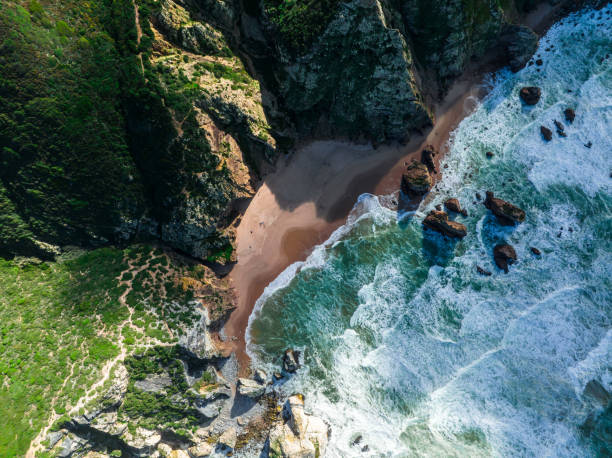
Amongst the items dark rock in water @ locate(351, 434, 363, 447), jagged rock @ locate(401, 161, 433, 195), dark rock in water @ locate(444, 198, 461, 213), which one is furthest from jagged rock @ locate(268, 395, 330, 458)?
dark rock in water @ locate(444, 198, 461, 213)

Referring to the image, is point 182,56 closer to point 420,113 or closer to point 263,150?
point 263,150

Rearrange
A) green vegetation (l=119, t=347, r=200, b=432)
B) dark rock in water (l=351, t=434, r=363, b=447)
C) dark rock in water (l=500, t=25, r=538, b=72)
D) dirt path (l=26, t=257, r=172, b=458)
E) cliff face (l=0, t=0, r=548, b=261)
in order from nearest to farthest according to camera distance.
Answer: dirt path (l=26, t=257, r=172, b=458), cliff face (l=0, t=0, r=548, b=261), green vegetation (l=119, t=347, r=200, b=432), dark rock in water (l=351, t=434, r=363, b=447), dark rock in water (l=500, t=25, r=538, b=72)

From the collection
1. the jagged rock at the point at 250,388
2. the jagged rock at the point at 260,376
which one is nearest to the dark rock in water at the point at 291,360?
the jagged rock at the point at 260,376

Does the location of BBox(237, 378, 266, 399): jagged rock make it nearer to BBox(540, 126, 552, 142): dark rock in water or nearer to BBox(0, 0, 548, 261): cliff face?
BBox(0, 0, 548, 261): cliff face

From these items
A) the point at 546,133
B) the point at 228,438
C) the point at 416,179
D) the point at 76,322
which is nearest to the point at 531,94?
the point at 546,133

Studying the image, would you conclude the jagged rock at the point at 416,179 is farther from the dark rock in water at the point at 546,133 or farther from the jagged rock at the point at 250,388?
the jagged rock at the point at 250,388

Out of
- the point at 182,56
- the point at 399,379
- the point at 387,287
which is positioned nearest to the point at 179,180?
the point at 182,56
